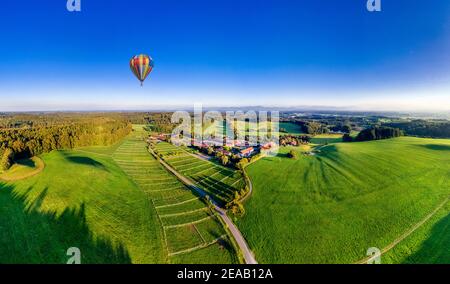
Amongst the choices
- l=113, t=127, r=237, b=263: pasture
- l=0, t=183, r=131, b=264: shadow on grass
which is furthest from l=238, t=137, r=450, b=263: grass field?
l=0, t=183, r=131, b=264: shadow on grass

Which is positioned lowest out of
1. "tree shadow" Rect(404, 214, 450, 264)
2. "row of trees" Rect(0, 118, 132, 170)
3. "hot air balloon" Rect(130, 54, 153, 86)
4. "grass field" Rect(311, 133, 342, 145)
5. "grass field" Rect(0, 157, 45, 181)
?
"tree shadow" Rect(404, 214, 450, 264)

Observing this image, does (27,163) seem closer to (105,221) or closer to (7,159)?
(7,159)

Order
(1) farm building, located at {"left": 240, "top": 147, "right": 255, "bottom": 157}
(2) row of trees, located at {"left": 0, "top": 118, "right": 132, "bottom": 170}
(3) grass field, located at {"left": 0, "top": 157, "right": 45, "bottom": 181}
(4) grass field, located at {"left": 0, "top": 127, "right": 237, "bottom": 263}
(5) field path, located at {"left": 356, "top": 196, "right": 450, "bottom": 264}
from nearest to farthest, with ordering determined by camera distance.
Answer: (5) field path, located at {"left": 356, "top": 196, "right": 450, "bottom": 264}, (4) grass field, located at {"left": 0, "top": 127, "right": 237, "bottom": 263}, (3) grass field, located at {"left": 0, "top": 157, "right": 45, "bottom": 181}, (2) row of trees, located at {"left": 0, "top": 118, "right": 132, "bottom": 170}, (1) farm building, located at {"left": 240, "top": 147, "right": 255, "bottom": 157}

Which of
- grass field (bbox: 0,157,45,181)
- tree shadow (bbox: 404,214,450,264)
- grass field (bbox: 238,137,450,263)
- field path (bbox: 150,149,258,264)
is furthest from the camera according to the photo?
grass field (bbox: 0,157,45,181)

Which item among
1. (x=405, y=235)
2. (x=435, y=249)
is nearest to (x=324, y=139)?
(x=405, y=235)

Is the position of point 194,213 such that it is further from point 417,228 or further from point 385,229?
point 417,228

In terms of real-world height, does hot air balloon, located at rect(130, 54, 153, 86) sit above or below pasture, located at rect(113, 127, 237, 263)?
above

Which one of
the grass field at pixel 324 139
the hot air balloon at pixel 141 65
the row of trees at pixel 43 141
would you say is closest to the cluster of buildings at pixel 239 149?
the grass field at pixel 324 139

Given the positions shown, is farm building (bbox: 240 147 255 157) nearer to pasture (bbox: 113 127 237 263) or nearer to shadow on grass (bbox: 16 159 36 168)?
pasture (bbox: 113 127 237 263)
